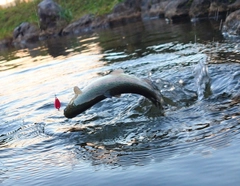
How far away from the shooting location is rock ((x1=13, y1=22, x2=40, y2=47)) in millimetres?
37688

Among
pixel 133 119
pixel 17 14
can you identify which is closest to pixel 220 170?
pixel 133 119

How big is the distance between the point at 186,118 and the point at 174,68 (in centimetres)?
391

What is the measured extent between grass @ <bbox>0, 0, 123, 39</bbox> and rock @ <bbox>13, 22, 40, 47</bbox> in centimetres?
198

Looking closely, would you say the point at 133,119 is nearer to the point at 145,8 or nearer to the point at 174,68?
the point at 174,68

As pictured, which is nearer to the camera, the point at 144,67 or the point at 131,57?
the point at 144,67

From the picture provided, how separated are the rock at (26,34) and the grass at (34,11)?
1.98 metres

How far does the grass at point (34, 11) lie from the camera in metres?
39.3

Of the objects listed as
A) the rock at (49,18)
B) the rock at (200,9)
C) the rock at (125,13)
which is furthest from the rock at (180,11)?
the rock at (49,18)

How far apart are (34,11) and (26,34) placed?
11.3 meters

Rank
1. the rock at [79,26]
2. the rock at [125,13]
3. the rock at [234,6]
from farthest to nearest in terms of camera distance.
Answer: the rock at [79,26], the rock at [125,13], the rock at [234,6]

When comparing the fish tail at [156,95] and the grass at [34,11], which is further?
the grass at [34,11]

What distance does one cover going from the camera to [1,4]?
192 ft

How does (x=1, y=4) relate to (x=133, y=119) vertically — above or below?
above

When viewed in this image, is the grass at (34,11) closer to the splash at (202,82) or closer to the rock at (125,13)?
the rock at (125,13)
